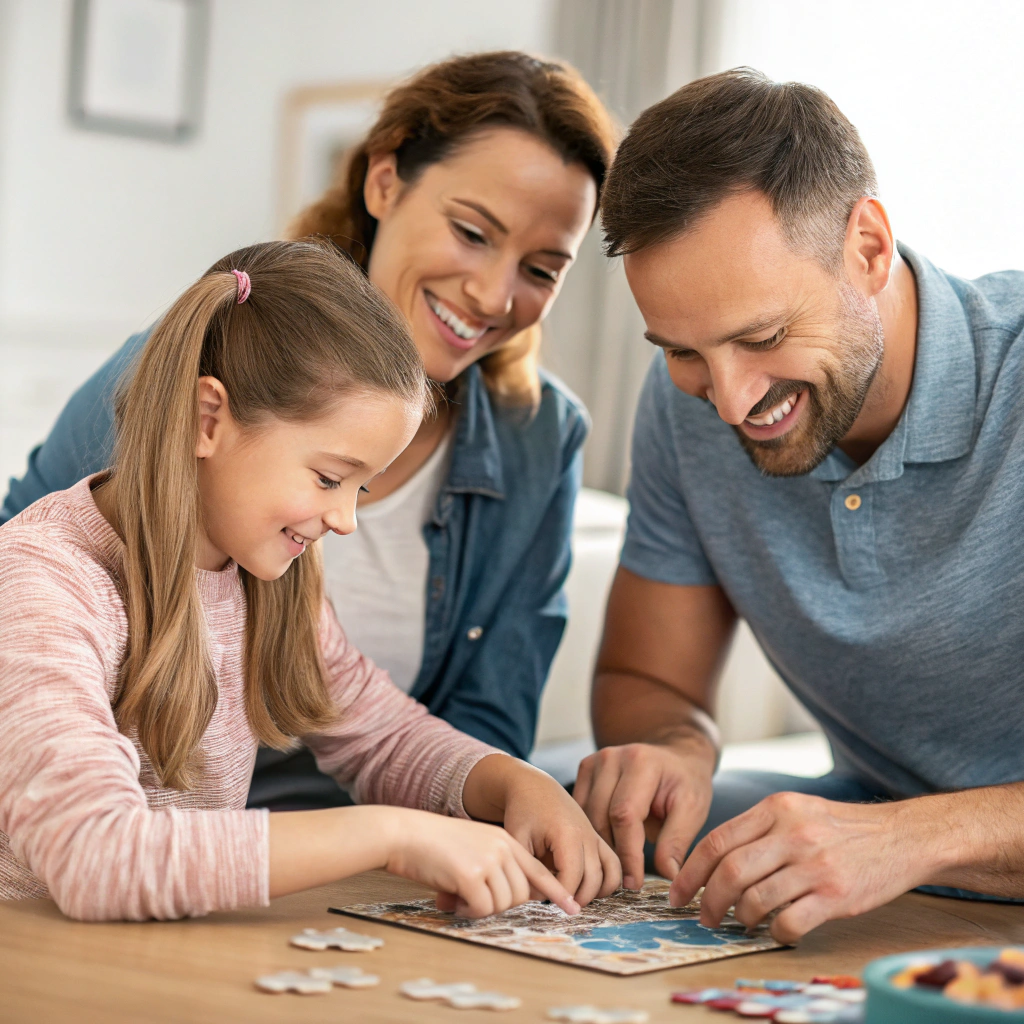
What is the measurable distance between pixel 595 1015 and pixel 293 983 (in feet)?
0.67

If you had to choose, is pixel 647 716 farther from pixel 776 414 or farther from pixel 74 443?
pixel 74 443

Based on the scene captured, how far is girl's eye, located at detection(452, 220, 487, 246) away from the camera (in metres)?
1.75

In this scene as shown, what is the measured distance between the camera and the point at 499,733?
192 cm

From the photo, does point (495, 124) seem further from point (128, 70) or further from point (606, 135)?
point (128, 70)

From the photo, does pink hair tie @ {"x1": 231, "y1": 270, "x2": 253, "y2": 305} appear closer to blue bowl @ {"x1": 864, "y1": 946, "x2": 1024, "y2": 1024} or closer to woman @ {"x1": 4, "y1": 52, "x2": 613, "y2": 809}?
woman @ {"x1": 4, "y1": 52, "x2": 613, "y2": 809}

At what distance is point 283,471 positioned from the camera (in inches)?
48.6

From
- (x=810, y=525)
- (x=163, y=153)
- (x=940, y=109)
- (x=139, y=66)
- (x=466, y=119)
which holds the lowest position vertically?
(x=810, y=525)

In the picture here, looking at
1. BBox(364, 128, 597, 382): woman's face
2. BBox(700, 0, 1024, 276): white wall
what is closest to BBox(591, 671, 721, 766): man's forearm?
BBox(364, 128, 597, 382): woman's face

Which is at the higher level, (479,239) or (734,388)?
(479,239)

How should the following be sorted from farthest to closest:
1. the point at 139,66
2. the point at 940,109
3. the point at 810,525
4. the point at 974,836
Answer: the point at 139,66 → the point at 940,109 → the point at 810,525 → the point at 974,836

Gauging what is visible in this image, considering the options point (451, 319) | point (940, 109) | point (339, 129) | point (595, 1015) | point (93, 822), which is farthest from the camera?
point (339, 129)

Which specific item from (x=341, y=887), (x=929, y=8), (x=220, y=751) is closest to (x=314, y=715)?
(x=220, y=751)

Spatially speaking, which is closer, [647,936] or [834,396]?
[647,936]

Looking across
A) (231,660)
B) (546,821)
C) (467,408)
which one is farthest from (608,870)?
(467,408)
